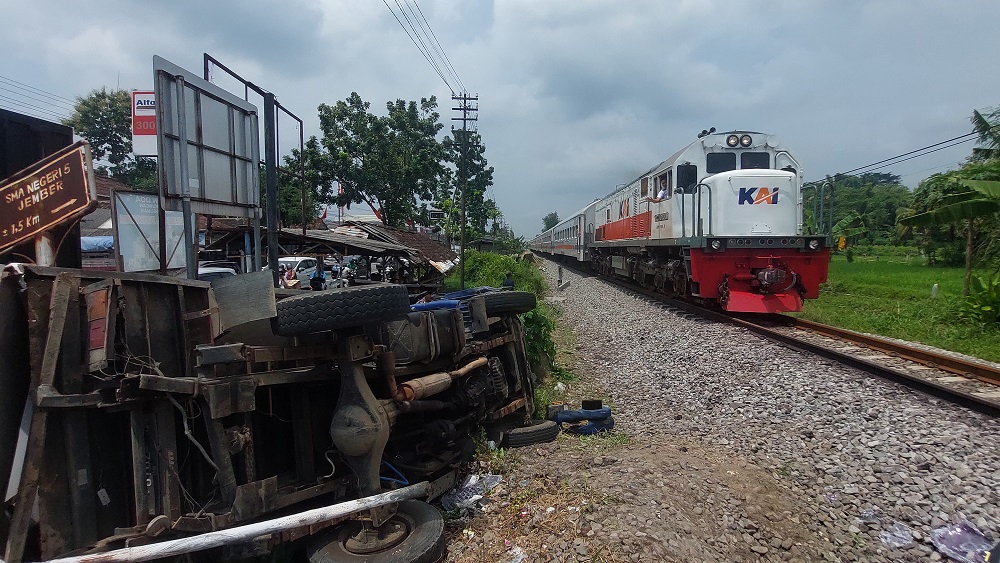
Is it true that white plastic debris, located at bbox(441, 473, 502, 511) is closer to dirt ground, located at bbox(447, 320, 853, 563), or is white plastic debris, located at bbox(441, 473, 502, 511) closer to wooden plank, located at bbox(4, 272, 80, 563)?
dirt ground, located at bbox(447, 320, 853, 563)

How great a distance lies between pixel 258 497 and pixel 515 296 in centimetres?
301

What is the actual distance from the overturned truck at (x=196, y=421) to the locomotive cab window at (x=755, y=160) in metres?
11.1

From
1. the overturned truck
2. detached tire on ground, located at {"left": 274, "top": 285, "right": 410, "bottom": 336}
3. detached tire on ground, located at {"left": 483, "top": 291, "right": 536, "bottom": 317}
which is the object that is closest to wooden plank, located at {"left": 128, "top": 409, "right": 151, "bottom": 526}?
the overturned truck

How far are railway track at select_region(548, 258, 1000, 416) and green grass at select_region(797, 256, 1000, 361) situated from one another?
1.15m

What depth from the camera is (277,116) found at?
20.5ft

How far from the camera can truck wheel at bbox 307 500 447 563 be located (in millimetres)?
2938

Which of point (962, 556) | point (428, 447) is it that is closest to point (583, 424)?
point (428, 447)

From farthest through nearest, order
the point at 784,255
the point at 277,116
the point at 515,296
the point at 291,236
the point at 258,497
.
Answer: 1. the point at 784,255
2. the point at 291,236
3. the point at 277,116
4. the point at 515,296
5. the point at 258,497

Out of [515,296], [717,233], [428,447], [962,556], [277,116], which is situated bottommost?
[962,556]

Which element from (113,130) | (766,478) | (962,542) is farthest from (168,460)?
(113,130)

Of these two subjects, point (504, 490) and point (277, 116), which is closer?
point (504, 490)

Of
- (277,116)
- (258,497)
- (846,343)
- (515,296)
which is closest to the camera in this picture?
(258,497)

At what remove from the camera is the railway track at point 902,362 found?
5.61 m

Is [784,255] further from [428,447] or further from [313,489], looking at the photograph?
[313,489]
